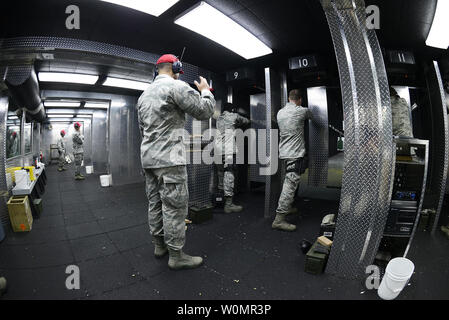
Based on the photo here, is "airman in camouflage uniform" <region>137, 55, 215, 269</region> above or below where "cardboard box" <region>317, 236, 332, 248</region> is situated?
above

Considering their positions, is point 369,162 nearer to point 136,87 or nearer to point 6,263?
point 6,263

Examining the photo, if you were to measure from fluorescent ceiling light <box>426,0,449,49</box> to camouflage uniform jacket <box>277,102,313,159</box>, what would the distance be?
1891 millimetres

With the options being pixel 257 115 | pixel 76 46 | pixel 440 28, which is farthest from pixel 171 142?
pixel 440 28

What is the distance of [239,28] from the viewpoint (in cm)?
275

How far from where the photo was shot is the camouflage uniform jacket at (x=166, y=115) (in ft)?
5.53

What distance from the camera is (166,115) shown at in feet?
5.67

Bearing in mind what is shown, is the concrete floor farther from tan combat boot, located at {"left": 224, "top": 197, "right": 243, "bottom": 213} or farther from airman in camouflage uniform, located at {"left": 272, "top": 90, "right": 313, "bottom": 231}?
airman in camouflage uniform, located at {"left": 272, "top": 90, "right": 313, "bottom": 231}

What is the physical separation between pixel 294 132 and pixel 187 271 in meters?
2.39

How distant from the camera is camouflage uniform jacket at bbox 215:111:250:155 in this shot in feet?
12.0

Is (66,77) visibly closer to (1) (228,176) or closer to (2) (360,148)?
(1) (228,176)

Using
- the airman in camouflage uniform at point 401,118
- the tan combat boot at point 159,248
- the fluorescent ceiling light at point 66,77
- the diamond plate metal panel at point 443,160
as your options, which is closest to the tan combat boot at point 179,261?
the tan combat boot at point 159,248

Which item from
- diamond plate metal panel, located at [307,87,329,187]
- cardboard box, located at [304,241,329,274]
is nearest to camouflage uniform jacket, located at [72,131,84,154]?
diamond plate metal panel, located at [307,87,329,187]

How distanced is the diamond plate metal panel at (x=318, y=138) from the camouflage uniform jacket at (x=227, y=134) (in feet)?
6.13
